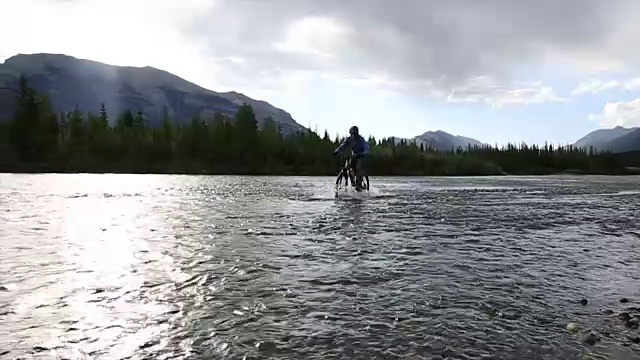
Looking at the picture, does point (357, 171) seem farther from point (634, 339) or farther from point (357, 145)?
point (634, 339)

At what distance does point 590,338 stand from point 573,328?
40 cm

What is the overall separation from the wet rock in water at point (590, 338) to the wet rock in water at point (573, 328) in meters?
0.18

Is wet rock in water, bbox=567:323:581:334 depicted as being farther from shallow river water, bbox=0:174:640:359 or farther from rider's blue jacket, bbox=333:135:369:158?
rider's blue jacket, bbox=333:135:369:158

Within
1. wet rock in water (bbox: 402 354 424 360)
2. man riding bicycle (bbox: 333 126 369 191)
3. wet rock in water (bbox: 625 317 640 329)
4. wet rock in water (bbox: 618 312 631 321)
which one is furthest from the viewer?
man riding bicycle (bbox: 333 126 369 191)

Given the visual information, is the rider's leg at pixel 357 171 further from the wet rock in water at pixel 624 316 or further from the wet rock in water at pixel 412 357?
the wet rock in water at pixel 412 357

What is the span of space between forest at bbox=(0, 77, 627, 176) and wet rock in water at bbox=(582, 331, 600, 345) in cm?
9795

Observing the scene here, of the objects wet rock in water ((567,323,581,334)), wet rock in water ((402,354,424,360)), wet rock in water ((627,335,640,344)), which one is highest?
wet rock in water ((402,354,424,360))

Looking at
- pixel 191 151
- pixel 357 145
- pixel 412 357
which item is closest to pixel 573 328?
pixel 412 357

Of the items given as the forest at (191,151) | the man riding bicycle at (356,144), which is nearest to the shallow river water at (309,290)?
the man riding bicycle at (356,144)

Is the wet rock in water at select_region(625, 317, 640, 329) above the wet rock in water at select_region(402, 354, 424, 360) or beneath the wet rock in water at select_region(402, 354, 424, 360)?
beneath

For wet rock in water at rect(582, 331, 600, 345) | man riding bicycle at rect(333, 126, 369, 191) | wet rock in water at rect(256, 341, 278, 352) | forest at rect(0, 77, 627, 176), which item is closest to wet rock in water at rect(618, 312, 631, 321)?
wet rock in water at rect(582, 331, 600, 345)

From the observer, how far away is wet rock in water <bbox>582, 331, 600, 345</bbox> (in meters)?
6.45

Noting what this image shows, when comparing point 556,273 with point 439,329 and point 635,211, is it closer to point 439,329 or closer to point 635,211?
point 439,329

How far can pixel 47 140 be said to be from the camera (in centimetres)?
10381
